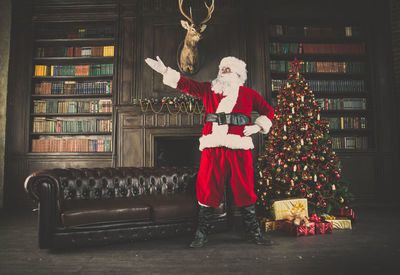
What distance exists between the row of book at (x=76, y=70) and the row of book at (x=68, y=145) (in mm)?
1084

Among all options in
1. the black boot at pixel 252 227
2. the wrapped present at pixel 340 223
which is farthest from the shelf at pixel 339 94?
the black boot at pixel 252 227

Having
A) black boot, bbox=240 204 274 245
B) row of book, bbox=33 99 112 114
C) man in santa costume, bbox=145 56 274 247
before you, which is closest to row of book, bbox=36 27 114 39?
row of book, bbox=33 99 112 114

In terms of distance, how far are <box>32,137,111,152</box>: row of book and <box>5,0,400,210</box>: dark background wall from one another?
110 millimetres

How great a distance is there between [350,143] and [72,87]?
14.7 feet

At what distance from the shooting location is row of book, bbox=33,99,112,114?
427cm

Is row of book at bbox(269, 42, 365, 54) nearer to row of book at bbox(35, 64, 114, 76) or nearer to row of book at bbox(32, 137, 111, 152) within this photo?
row of book at bbox(35, 64, 114, 76)

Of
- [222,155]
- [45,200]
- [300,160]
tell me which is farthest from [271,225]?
[45,200]

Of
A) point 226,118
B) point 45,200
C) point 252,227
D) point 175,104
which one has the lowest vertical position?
point 252,227

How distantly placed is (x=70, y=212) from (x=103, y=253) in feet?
1.31

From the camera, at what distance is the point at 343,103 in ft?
13.8

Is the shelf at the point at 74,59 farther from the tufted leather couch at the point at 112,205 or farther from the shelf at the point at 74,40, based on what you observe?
the tufted leather couch at the point at 112,205

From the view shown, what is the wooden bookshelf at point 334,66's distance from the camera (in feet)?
13.8

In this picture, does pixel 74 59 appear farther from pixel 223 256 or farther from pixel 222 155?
pixel 223 256

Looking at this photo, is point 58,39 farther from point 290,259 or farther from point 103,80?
point 290,259
